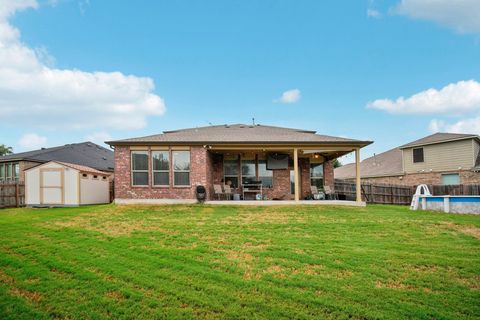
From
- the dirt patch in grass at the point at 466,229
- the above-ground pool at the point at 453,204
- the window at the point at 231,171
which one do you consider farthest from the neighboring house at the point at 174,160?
the dirt patch in grass at the point at 466,229

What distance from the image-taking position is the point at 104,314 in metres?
3.48

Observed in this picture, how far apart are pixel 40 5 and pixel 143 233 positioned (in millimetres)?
13542

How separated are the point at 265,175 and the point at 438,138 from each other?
13.4 m

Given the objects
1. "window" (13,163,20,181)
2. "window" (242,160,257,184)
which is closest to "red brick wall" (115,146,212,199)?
"window" (242,160,257,184)

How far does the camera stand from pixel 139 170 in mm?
13477

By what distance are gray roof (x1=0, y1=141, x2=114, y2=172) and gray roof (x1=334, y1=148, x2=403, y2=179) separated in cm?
2234

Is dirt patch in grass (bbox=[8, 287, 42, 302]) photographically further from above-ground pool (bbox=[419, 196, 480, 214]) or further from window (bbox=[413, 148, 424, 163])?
window (bbox=[413, 148, 424, 163])

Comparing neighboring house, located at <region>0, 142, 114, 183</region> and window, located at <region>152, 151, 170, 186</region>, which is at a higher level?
neighboring house, located at <region>0, 142, 114, 183</region>

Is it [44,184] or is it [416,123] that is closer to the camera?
[44,184]

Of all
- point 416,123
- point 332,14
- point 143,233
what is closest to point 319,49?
point 332,14

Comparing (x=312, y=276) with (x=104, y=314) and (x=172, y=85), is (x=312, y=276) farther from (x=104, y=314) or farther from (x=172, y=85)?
(x=172, y=85)

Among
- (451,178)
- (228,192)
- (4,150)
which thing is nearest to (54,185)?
(228,192)

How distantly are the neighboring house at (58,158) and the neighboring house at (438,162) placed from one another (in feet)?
76.5

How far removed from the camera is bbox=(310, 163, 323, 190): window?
16500mm
